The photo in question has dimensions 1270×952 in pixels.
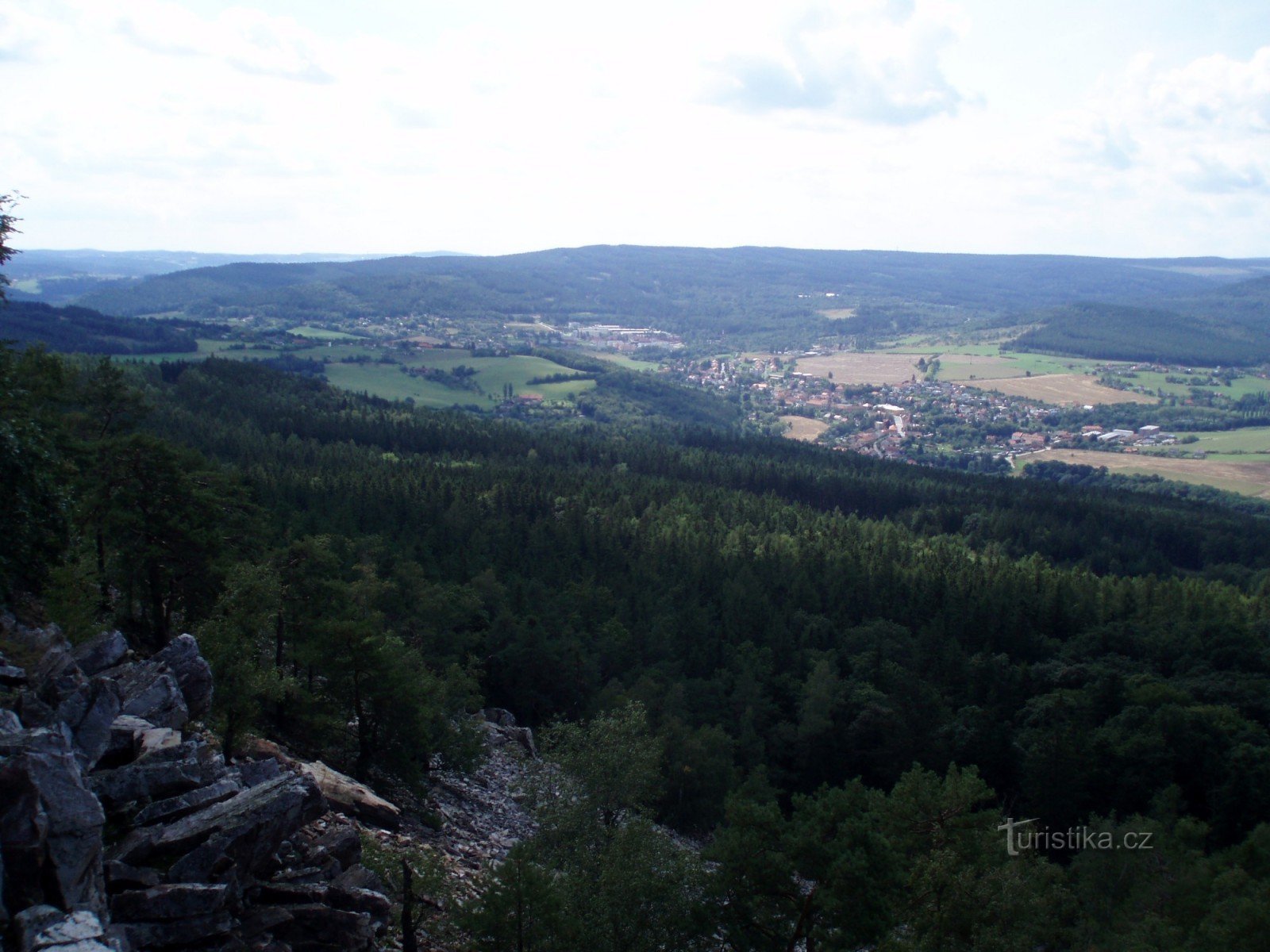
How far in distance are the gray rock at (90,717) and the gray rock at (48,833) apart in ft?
11.1

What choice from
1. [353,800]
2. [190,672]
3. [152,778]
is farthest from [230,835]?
[353,800]

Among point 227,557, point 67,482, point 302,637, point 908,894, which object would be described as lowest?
point 908,894

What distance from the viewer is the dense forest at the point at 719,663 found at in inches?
972

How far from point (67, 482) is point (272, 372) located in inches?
5341

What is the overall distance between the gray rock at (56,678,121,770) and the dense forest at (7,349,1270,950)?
509 centimetres

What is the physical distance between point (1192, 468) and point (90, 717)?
205760mm

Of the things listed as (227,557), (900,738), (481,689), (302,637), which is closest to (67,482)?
(227,557)

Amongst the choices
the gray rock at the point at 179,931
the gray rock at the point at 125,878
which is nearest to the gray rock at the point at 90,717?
the gray rock at the point at 125,878

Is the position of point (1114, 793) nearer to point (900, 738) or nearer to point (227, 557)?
point (900, 738)

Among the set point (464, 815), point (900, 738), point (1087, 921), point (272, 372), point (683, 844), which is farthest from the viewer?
point (272, 372)

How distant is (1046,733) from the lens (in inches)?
1847

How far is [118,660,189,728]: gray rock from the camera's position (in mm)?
22312

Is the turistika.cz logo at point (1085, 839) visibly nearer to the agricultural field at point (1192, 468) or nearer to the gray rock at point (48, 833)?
the gray rock at point (48, 833)

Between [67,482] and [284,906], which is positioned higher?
[67,482]
